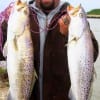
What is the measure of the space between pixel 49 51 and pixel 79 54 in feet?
2.71

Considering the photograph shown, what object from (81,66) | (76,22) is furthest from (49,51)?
(76,22)

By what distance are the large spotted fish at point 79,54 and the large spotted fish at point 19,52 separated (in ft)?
1.48

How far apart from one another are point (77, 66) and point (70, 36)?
1.10 ft

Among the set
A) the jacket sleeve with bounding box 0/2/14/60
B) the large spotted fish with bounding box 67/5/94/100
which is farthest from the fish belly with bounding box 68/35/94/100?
the jacket sleeve with bounding box 0/2/14/60

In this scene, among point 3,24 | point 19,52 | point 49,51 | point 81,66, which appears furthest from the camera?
point 49,51

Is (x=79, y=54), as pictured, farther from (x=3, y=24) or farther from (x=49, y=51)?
(x=3, y=24)

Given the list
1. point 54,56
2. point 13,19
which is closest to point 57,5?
point 54,56

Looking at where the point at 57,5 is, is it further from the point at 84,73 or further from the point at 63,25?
the point at 84,73

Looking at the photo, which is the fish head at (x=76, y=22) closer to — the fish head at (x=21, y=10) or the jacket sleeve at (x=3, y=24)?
the fish head at (x=21, y=10)

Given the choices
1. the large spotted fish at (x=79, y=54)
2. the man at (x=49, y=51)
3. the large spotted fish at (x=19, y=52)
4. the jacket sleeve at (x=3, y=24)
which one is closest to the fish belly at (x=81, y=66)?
the large spotted fish at (x=79, y=54)

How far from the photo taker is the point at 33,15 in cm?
596

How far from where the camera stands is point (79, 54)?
16.9 ft

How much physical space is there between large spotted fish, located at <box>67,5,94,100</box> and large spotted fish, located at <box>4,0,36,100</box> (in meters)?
0.45

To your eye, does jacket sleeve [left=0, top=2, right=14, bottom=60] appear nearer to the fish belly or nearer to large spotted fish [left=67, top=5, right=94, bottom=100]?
large spotted fish [left=67, top=5, right=94, bottom=100]
